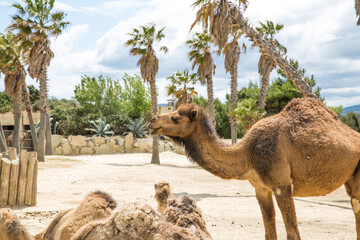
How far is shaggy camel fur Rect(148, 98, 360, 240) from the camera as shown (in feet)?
14.7

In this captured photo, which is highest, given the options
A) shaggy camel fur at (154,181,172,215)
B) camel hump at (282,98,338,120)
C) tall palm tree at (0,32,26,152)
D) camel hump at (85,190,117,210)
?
tall palm tree at (0,32,26,152)

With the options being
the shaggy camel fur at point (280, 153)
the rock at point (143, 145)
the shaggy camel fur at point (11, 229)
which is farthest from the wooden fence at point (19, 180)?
the rock at point (143, 145)

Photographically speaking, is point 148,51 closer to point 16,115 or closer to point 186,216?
point 16,115

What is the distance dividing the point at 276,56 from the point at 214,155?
361 inches

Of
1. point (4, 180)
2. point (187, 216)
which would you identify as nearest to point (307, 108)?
point (187, 216)

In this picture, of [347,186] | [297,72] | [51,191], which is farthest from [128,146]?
[347,186]

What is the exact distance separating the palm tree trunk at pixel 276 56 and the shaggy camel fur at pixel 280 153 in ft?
23.8

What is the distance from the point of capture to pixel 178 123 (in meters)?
4.52

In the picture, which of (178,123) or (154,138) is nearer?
(178,123)

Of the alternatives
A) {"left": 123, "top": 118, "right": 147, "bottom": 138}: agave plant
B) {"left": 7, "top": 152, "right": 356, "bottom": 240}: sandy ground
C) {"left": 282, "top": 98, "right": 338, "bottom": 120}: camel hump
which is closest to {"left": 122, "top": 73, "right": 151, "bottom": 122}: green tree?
{"left": 123, "top": 118, "right": 147, "bottom": 138}: agave plant

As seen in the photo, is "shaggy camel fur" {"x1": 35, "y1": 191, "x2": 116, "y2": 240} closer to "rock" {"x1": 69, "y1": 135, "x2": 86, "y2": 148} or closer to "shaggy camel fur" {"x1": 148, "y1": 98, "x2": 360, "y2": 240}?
"shaggy camel fur" {"x1": 148, "y1": 98, "x2": 360, "y2": 240}

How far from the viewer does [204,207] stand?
10469 millimetres

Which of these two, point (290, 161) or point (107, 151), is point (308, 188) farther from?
point (107, 151)

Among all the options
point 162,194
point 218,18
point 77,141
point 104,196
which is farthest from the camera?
point 77,141
